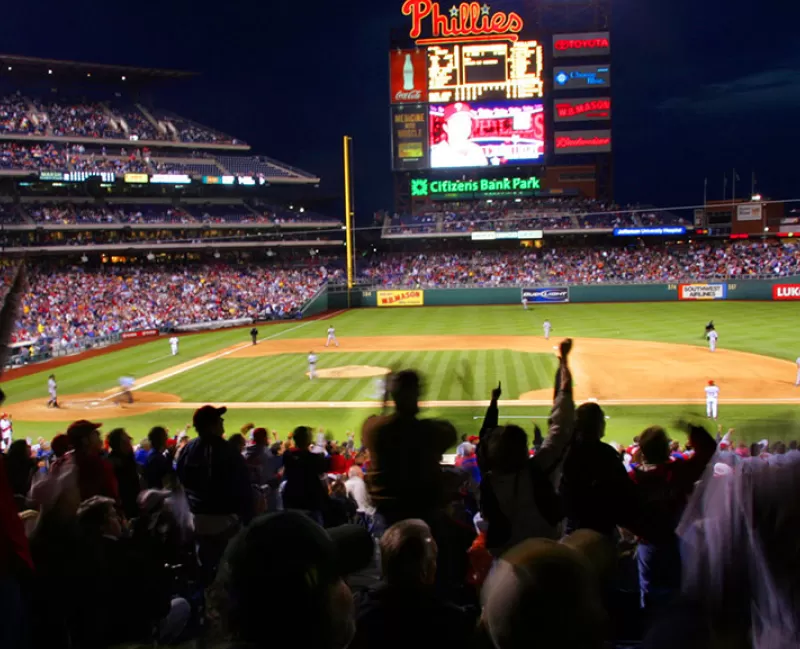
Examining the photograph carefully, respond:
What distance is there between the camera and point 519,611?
1694mm

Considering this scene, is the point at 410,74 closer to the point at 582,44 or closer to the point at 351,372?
the point at 582,44

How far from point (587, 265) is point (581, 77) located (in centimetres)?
1800

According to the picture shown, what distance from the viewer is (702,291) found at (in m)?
53.2

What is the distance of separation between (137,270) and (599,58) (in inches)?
1802

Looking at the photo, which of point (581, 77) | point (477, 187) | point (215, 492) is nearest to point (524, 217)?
point (477, 187)

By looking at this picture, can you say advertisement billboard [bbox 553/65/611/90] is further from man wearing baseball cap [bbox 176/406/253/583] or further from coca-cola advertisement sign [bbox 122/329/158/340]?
man wearing baseball cap [bbox 176/406/253/583]

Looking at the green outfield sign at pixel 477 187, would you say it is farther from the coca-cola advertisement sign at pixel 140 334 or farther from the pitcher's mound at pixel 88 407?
the pitcher's mound at pixel 88 407

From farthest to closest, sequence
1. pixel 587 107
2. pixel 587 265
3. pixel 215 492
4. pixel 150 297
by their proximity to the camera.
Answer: pixel 587 107 → pixel 587 265 → pixel 150 297 → pixel 215 492

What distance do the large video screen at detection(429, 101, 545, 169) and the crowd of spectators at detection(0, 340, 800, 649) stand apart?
56.0 metres

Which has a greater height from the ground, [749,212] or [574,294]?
[749,212]

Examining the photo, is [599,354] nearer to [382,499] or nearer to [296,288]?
[382,499]

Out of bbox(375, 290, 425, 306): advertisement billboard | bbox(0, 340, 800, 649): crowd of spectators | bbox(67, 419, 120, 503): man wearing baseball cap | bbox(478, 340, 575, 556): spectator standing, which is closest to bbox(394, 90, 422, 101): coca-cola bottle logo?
bbox(375, 290, 425, 306): advertisement billboard

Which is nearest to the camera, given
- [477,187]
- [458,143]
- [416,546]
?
[416,546]

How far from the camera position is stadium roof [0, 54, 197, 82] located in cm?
5491
